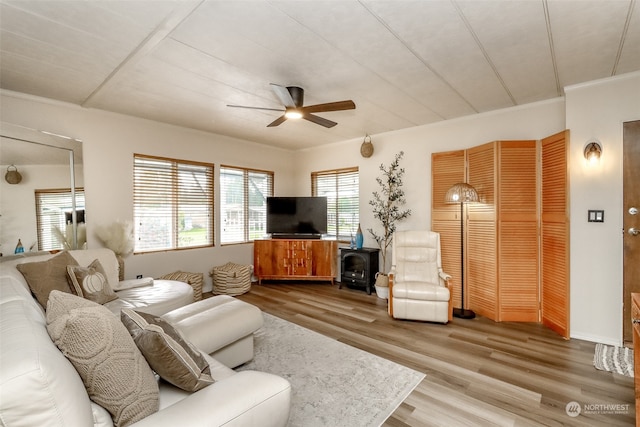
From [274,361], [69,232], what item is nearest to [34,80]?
[69,232]

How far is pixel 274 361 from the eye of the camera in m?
2.61

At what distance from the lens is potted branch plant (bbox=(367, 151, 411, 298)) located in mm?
4715

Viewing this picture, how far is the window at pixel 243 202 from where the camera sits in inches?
202

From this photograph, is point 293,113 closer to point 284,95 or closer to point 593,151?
point 284,95

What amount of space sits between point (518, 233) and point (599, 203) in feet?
2.60

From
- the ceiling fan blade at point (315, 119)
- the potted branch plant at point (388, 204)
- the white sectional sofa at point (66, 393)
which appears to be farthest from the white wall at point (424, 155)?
the white sectional sofa at point (66, 393)

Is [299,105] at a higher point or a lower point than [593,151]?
higher

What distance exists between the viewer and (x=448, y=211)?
13.3ft

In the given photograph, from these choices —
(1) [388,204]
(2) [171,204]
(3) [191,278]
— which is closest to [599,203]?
(1) [388,204]

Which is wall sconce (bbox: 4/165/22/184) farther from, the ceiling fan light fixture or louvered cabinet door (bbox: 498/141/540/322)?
louvered cabinet door (bbox: 498/141/540/322)

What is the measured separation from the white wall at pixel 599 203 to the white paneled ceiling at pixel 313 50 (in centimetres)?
22

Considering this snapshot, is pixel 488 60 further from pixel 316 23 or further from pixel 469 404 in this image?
pixel 469 404

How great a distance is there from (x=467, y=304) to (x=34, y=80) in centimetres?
547

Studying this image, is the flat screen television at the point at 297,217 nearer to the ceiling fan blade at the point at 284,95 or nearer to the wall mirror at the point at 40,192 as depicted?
the ceiling fan blade at the point at 284,95
